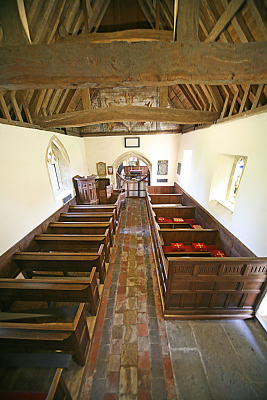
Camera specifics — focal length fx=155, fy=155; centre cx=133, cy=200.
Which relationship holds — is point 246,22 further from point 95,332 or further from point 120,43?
point 95,332

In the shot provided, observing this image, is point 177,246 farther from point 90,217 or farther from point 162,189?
point 162,189

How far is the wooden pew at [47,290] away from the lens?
2.60 m

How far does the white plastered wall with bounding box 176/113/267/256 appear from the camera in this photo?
2809 millimetres

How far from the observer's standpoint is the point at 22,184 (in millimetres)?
3914

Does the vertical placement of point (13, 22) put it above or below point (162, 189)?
above

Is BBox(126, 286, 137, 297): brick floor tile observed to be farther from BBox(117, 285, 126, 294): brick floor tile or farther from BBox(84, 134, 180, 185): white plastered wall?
BBox(84, 134, 180, 185): white plastered wall

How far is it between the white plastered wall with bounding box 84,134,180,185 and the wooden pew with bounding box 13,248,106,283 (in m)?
6.37

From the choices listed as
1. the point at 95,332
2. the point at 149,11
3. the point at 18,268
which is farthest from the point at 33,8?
the point at 95,332

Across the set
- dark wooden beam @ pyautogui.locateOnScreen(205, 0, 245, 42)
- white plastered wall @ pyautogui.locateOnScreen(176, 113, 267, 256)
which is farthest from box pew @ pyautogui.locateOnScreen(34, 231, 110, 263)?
dark wooden beam @ pyautogui.locateOnScreen(205, 0, 245, 42)

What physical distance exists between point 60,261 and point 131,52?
3577 millimetres

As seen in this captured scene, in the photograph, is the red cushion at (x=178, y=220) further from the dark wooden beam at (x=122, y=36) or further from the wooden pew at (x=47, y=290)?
the dark wooden beam at (x=122, y=36)

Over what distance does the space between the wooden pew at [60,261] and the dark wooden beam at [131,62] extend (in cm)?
291

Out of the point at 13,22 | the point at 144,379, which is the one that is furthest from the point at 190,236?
the point at 13,22

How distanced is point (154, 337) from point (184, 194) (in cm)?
549
